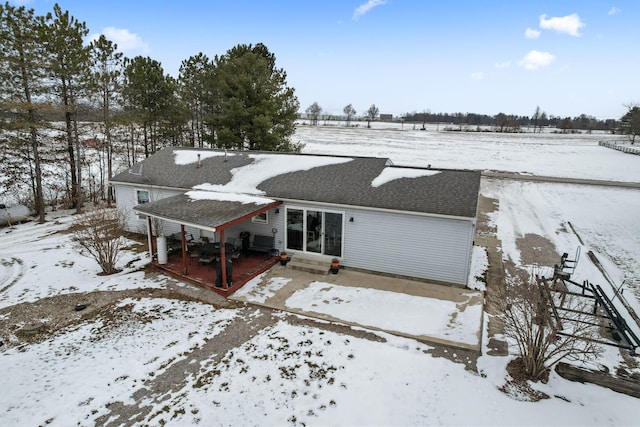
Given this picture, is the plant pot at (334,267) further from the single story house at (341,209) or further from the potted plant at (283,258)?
the potted plant at (283,258)

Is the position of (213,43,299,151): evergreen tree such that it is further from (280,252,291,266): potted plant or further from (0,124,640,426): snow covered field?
(0,124,640,426): snow covered field

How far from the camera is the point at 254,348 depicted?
7375 millimetres

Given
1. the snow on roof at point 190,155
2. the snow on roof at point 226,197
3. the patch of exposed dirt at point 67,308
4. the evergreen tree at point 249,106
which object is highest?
the evergreen tree at point 249,106

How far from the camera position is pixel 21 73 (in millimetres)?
16188

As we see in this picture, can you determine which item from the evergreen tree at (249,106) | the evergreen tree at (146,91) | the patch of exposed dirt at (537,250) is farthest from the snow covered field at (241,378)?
the evergreen tree at (146,91)

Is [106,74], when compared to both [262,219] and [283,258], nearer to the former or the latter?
[262,219]

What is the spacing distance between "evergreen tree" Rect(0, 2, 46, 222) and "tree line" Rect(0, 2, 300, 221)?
38 millimetres

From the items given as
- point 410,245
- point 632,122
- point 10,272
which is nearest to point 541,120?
point 632,122

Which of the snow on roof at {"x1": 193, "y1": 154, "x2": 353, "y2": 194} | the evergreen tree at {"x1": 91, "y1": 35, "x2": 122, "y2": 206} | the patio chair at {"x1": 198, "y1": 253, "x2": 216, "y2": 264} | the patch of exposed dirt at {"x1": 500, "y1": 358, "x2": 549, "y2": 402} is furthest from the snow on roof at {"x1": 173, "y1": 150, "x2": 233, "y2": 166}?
the patch of exposed dirt at {"x1": 500, "y1": 358, "x2": 549, "y2": 402}

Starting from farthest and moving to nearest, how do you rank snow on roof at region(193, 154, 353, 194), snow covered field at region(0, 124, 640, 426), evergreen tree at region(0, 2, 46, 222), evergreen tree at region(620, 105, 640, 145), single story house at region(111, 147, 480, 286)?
evergreen tree at region(620, 105, 640, 145), evergreen tree at region(0, 2, 46, 222), snow on roof at region(193, 154, 353, 194), single story house at region(111, 147, 480, 286), snow covered field at region(0, 124, 640, 426)

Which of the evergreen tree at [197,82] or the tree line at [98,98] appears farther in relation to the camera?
the evergreen tree at [197,82]

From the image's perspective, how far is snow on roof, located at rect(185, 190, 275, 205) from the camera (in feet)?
38.6

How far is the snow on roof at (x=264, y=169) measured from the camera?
1314 cm

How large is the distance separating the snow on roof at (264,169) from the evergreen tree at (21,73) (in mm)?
10282
